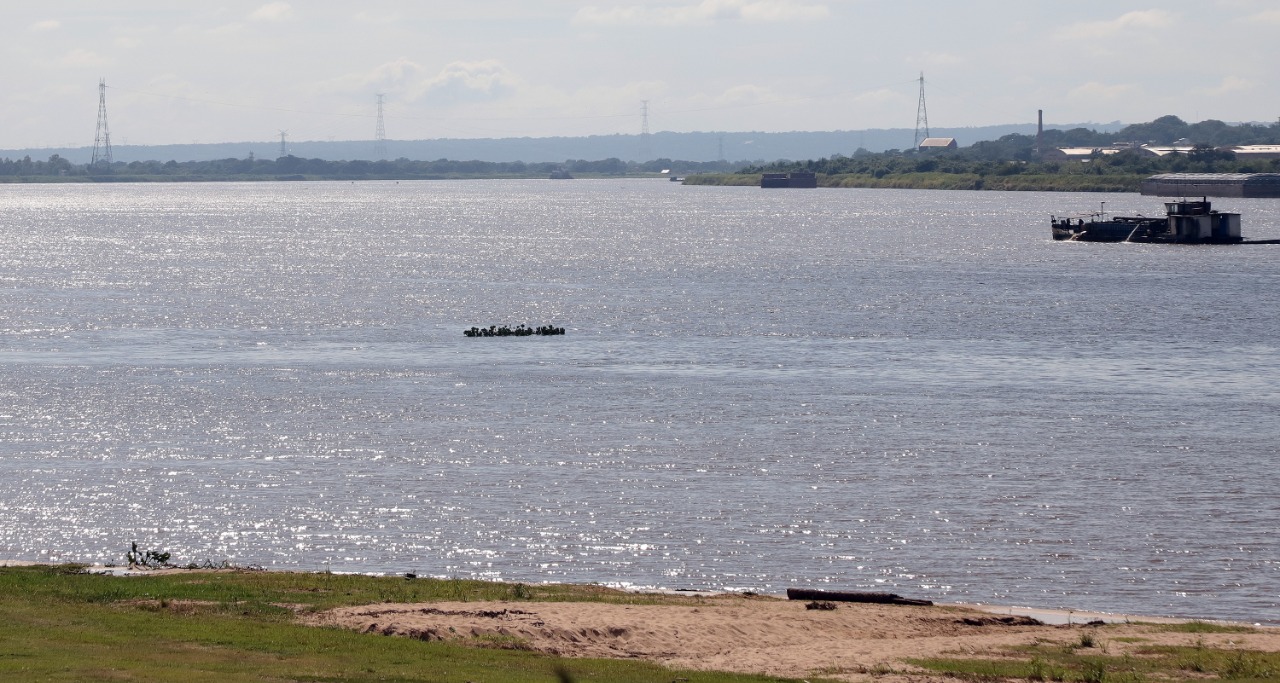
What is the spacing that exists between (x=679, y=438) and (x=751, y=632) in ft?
83.6

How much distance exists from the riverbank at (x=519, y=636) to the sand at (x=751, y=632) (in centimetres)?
3

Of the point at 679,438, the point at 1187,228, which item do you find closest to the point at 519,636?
the point at 679,438

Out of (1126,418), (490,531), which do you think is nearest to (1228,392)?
(1126,418)

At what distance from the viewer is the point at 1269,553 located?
117 ft

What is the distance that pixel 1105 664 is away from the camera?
23375mm

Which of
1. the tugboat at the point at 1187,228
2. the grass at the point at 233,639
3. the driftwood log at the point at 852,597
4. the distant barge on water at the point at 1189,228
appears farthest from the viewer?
the tugboat at the point at 1187,228

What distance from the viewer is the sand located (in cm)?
2366

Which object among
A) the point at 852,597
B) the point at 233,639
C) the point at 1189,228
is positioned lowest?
the point at 852,597

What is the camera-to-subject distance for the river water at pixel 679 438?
35.4m

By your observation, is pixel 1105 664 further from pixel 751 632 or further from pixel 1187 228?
pixel 1187 228

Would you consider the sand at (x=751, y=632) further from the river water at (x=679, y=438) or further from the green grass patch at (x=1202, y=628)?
the river water at (x=679, y=438)

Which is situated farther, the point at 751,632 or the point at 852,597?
the point at 852,597

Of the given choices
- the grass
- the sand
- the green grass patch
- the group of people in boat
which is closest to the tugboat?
the group of people in boat

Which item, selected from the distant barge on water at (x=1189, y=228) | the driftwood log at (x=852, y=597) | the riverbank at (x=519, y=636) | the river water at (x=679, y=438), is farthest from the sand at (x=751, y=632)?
the distant barge on water at (x=1189, y=228)
